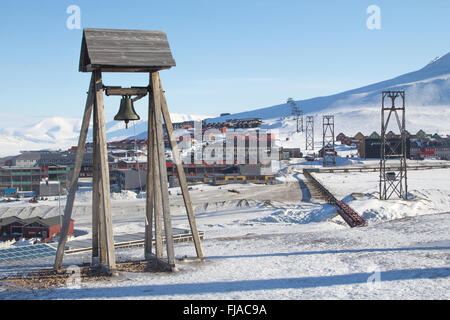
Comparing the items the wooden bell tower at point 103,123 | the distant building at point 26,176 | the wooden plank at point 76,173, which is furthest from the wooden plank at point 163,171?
the distant building at point 26,176

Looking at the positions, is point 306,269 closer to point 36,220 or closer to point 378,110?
point 36,220

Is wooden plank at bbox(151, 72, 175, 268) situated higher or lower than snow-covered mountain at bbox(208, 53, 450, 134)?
lower

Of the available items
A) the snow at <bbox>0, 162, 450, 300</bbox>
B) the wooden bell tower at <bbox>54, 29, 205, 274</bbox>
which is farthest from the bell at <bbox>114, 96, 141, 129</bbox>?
the snow at <bbox>0, 162, 450, 300</bbox>

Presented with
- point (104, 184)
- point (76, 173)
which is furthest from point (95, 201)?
point (104, 184)

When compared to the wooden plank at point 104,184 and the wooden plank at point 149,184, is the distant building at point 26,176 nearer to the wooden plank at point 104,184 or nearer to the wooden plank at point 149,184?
the wooden plank at point 149,184

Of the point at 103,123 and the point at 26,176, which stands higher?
the point at 103,123

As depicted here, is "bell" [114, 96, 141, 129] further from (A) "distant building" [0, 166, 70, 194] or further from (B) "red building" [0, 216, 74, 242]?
(A) "distant building" [0, 166, 70, 194]

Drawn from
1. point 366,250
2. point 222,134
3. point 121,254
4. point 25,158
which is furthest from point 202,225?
point 222,134

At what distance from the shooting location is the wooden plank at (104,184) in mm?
11538

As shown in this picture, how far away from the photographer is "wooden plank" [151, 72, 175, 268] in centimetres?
1187

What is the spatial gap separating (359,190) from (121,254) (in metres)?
32.3

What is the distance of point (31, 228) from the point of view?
33.0m

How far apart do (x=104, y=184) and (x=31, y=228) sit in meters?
23.6
